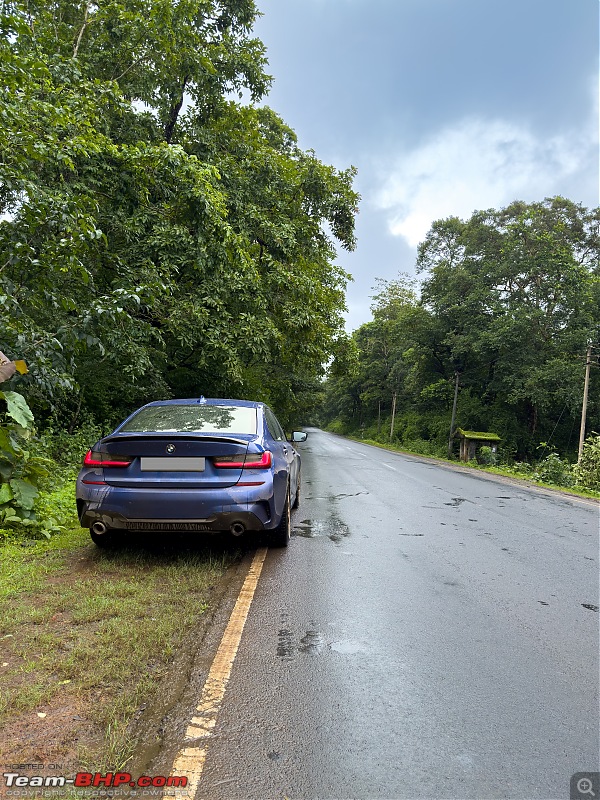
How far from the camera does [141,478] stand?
4.23 m

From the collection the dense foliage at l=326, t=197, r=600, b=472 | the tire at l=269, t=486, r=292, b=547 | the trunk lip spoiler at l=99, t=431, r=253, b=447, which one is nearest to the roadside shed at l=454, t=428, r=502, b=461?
the dense foliage at l=326, t=197, r=600, b=472

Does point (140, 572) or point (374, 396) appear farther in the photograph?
point (374, 396)

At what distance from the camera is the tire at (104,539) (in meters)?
→ 4.61

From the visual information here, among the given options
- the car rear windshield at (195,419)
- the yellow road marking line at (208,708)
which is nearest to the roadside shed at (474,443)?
the car rear windshield at (195,419)

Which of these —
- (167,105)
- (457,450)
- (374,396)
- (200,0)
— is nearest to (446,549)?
(200,0)

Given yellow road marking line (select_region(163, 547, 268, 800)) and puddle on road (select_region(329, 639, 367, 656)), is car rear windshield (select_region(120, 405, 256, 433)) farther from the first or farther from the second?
puddle on road (select_region(329, 639, 367, 656))

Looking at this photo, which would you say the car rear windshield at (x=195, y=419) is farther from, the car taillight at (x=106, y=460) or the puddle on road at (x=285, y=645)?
the puddle on road at (x=285, y=645)

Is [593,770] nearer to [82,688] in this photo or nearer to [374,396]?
[82,688]

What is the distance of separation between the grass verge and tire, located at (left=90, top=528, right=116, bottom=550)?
0.23 ft

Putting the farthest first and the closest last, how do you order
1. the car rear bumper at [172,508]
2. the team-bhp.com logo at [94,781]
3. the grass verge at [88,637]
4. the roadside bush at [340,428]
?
the roadside bush at [340,428]
the car rear bumper at [172,508]
the grass verge at [88,637]
the team-bhp.com logo at [94,781]

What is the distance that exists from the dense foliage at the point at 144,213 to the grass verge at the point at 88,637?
2.79 meters

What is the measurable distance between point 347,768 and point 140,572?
2.59 meters

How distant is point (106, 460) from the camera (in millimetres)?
4324

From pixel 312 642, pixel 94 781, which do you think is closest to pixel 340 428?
pixel 312 642
